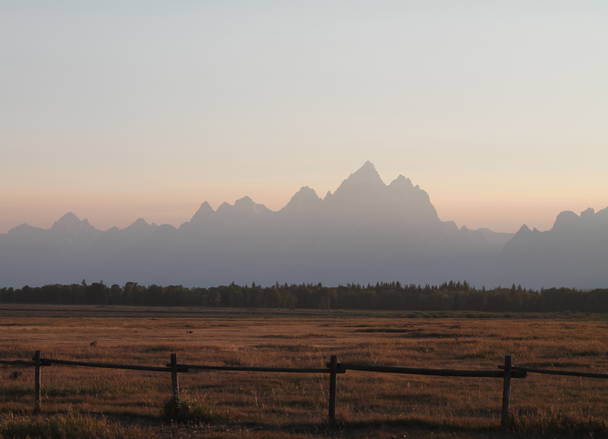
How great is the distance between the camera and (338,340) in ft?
184

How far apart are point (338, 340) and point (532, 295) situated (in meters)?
145

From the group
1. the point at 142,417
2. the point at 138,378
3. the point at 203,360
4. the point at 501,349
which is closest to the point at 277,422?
the point at 142,417

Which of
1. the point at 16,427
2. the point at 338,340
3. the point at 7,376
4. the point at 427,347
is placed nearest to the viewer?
the point at 16,427

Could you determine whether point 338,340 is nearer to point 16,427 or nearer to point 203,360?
point 203,360

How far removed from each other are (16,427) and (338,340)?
1565 inches

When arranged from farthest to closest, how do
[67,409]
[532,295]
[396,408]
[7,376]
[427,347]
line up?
1. [532,295]
2. [427,347]
3. [7,376]
4. [396,408]
5. [67,409]

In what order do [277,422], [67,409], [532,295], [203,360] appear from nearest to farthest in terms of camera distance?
[277,422]
[67,409]
[203,360]
[532,295]

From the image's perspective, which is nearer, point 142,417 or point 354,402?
point 142,417

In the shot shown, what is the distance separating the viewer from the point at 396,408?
22.6 m

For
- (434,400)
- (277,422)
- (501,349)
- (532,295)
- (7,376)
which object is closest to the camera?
(277,422)

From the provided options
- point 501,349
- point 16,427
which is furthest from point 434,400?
point 501,349

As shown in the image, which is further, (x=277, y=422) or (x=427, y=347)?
(x=427, y=347)

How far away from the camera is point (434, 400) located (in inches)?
950

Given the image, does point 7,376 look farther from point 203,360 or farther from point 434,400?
point 434,400
